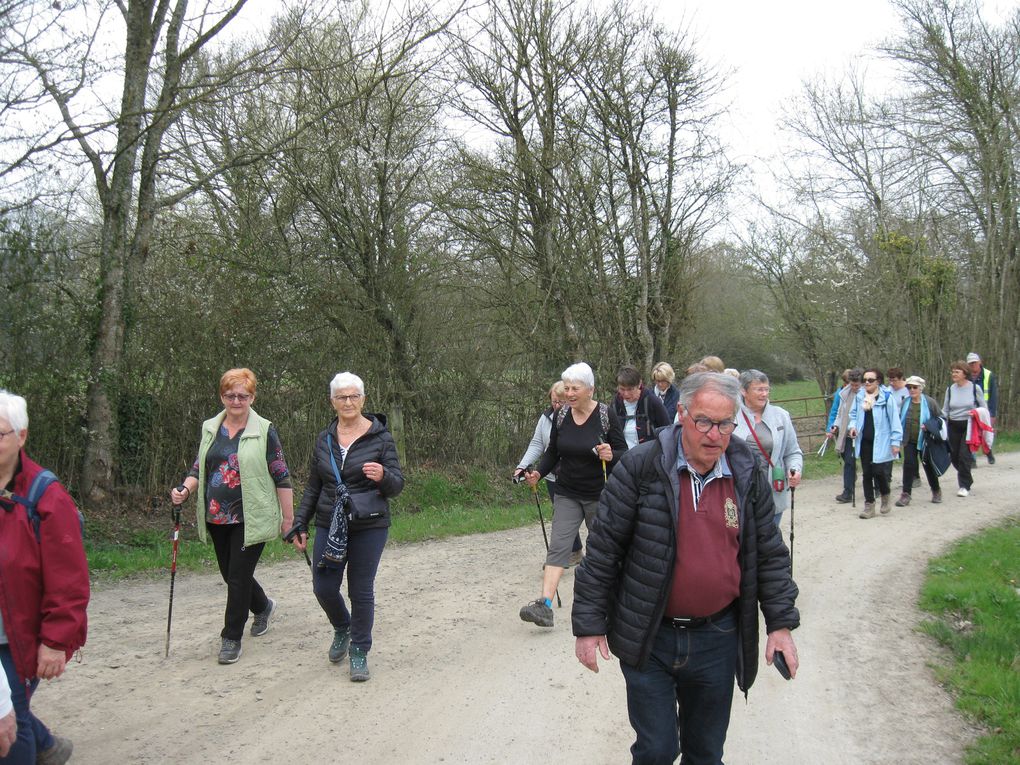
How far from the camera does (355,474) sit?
5.16 m

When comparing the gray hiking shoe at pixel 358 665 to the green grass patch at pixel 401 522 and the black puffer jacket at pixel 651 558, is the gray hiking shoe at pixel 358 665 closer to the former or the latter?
the black puffer jacket at pixel 651 558

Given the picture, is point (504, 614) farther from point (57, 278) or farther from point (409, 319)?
point (409, 319)

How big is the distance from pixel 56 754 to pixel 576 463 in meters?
3.71

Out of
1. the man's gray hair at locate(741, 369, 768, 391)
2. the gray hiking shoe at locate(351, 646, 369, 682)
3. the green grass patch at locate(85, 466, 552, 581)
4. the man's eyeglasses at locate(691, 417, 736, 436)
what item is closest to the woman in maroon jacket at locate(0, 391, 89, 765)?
the gray hiking shoe at locate(351, 646, 369, 682)

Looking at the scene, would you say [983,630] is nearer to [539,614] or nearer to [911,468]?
[539,614]

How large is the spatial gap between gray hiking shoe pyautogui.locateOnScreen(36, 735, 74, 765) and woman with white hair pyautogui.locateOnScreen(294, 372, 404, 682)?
1.59m

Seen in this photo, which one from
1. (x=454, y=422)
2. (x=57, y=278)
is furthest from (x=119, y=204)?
(x=454, y=422)

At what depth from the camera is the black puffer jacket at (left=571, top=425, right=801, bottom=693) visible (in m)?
3.10

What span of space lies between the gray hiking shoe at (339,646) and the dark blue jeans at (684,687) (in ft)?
9.07

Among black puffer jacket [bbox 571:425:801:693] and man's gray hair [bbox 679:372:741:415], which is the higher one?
man's gray hair [bbox 679:372:741:415]

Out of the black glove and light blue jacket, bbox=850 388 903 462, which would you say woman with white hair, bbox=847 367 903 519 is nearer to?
light blue jacket, bbox=850 388 903 462

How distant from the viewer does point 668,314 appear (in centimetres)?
1708

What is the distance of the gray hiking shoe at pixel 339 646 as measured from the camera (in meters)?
5.48

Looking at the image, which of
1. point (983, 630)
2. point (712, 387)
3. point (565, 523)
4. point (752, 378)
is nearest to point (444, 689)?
point (565, 523)
